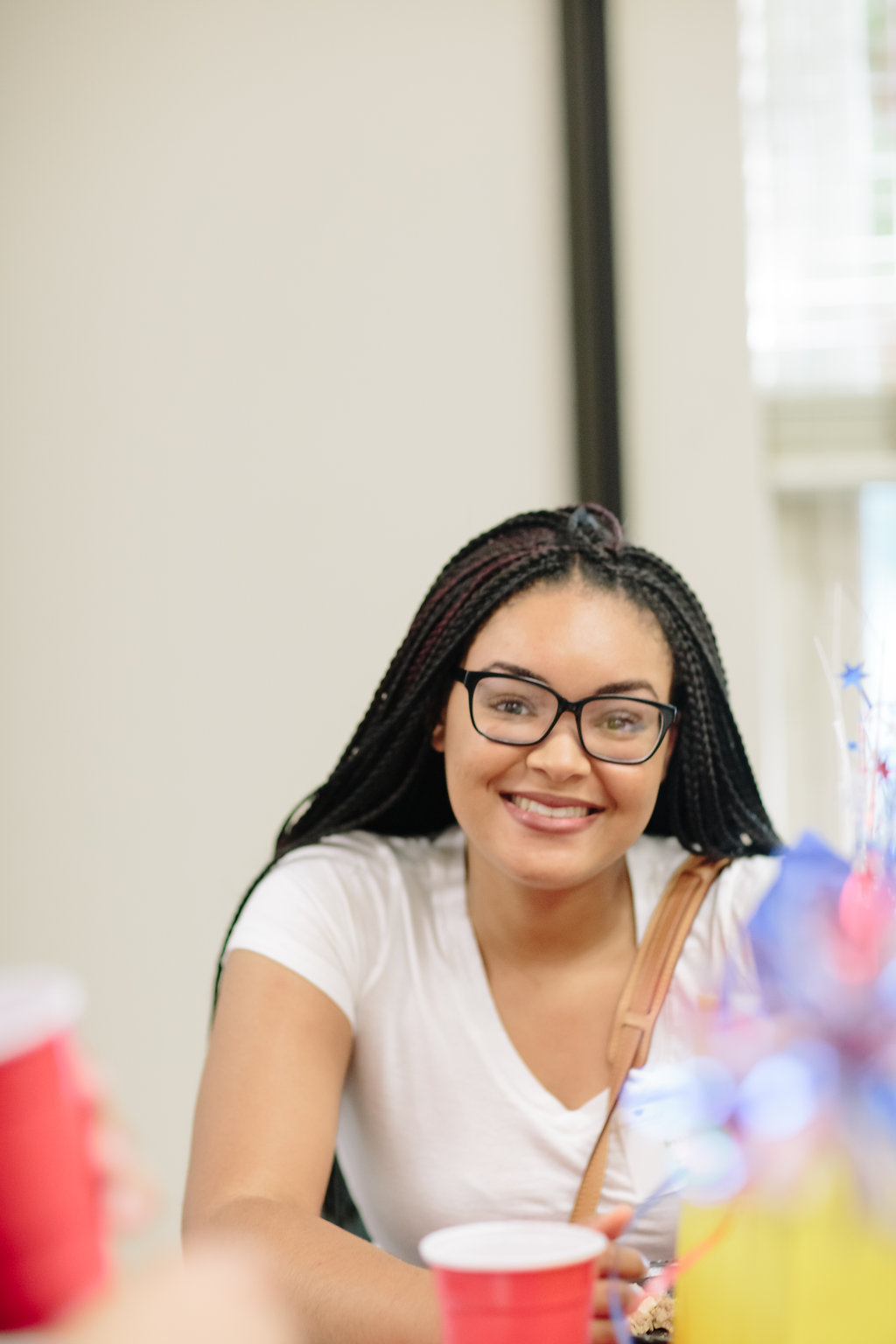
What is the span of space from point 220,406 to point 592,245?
2.02ft

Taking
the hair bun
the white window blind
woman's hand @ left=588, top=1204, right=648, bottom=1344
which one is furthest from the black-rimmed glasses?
the white window blind

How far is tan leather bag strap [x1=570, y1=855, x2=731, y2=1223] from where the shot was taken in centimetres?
116

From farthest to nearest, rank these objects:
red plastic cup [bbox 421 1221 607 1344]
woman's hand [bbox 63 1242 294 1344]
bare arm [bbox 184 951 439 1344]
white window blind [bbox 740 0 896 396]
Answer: white window blind [bbox 740 0 896 396], bare arm [bbox 184 951 439 1344], red plastic cup [bbox 421 1221 607 1344], woman's hand [bbox 63 1242 294 1344]

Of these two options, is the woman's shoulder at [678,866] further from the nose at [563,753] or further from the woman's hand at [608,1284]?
the woman's hand at [608,1284]

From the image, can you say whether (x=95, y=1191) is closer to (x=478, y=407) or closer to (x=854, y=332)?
(x=478, y=407)

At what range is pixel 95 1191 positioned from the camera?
443 millimetres

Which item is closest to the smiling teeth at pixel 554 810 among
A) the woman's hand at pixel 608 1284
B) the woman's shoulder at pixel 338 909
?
the woman's shoulder at pixel 338 909

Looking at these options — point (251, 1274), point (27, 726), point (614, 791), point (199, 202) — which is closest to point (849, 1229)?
point (251, 1274)

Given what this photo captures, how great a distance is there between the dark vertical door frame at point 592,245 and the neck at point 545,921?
29.8 inches

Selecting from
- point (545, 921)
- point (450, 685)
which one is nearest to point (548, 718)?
point (450, 685)

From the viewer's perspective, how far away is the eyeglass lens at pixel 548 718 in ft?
3.91

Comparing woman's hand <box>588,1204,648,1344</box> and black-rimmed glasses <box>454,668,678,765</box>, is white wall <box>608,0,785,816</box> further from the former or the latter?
woman's hand <box>588,1204,648,1344</box>

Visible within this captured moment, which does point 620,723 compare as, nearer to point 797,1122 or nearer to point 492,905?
point 492,905

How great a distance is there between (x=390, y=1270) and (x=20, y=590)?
1.39 metres
